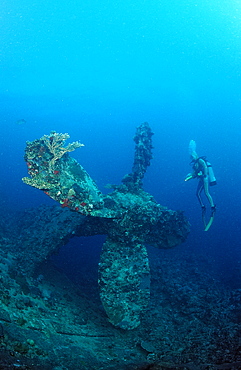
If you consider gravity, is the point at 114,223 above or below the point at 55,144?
below

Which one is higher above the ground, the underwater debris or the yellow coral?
the yellow coral

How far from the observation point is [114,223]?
7.04 m

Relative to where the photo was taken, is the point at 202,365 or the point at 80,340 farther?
the point at 80,340

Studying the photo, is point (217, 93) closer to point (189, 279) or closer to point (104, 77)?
point (104, 77)

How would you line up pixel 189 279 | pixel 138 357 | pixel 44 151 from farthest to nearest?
pixel 189 279, pixel 44 151, pixel 138 357

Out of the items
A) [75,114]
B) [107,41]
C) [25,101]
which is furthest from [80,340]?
[107,41]

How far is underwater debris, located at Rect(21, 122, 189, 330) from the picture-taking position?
18.2ft

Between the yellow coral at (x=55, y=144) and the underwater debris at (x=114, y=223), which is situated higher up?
the yellow coral at (x=55, y=144)

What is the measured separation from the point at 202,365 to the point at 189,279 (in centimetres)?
682

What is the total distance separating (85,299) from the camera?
720 cm

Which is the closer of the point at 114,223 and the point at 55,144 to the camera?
the point at 55,144

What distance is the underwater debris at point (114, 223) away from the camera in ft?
18.2

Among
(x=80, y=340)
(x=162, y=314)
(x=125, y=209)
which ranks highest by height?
(x=125, y=209)

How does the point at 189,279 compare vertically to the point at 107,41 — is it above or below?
below
